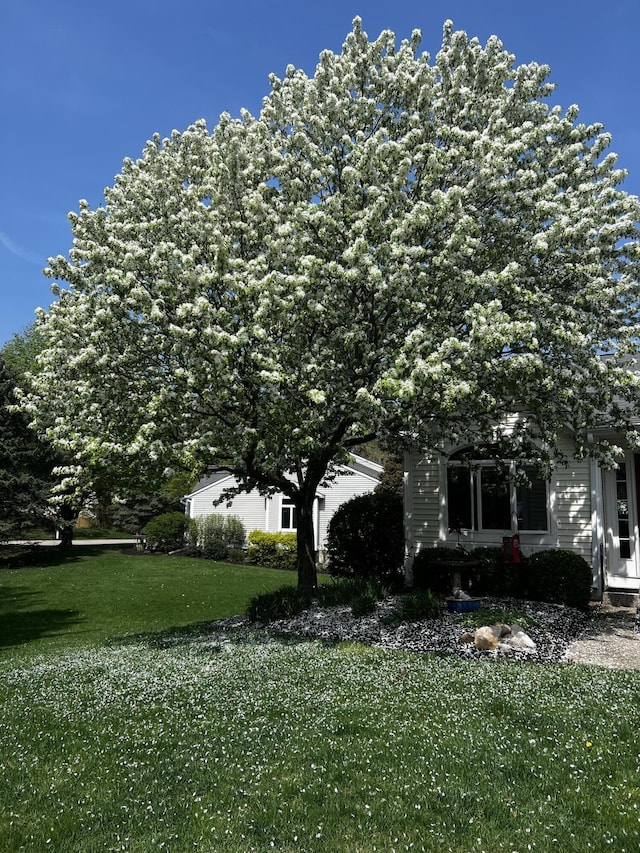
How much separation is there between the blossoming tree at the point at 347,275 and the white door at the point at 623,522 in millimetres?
3678

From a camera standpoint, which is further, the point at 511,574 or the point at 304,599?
the point at 511,574

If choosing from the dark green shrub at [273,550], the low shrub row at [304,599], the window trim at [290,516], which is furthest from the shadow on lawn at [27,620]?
the window trim at [290,516]

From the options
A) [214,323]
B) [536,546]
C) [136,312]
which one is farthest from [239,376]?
[536,546]

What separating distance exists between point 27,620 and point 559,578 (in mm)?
12818

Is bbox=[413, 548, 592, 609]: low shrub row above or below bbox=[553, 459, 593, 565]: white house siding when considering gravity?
below

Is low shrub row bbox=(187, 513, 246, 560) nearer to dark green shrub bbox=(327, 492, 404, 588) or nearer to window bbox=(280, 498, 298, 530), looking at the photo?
window bbox=(280, 498, 298, 530)

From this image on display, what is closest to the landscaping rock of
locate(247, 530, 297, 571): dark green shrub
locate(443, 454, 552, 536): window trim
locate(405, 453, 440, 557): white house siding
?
locate(443, 454, 552, 536): window trim

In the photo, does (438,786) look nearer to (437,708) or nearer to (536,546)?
(437,708)

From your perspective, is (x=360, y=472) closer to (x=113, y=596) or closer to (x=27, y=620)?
(x=113, y=596)

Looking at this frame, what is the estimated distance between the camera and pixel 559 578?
1332 centimetres

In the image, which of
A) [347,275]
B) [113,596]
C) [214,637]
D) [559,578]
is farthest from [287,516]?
[347,275]

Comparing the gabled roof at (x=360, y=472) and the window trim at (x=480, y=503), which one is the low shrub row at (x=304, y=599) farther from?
the gabled roof at (x=360, y=472)

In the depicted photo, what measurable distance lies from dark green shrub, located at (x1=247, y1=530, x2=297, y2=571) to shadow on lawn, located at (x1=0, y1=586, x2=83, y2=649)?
11.4m

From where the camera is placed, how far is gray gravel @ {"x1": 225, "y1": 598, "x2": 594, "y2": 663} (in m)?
9.11
